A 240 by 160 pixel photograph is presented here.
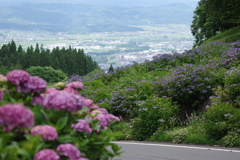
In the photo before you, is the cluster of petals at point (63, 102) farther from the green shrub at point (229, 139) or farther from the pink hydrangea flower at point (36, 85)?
the green shrub at point (229, 139)

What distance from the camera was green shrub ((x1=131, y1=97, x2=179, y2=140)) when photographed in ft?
37.9

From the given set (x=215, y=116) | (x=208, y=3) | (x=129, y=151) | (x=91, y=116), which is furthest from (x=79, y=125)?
(x=208, y=3)

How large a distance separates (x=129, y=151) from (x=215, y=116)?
2.55 metres

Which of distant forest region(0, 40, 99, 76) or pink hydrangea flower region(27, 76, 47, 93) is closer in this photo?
pink hydrangea flower region(27, 76, 47, 93)

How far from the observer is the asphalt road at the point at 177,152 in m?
8.55

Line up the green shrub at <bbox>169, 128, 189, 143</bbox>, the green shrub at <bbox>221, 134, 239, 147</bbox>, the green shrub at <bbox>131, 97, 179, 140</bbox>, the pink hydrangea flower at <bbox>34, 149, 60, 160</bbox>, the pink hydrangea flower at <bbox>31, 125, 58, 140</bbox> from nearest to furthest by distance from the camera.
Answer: the pink hydrangea flower at <bbox>34, 149, 60, 160</bbox> < the pink hydrangea flower at <bbox>31, 125, 58, 140</bbox> < the green shrub at <bbox>221, 134, 239, 147</bbox> < the green shrub at <bbox>169, 128, 189, 143</bbox> < the green shrub at <bbox>131, 97, 179, 140</bbox>

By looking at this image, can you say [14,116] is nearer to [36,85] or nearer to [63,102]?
[63,102]

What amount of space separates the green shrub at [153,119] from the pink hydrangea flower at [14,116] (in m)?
8.87

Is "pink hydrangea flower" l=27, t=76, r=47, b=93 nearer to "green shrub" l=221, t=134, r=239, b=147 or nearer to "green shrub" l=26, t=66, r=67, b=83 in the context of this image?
"green shrub" l=221, t=134, r=239, b=147

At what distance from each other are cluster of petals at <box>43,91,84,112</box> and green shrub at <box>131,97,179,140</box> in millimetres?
8276

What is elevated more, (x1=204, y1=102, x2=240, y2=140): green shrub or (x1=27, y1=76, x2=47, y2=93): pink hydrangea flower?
(x1=27, y1=76, x2=47, y2=93): pink hydrangea flower

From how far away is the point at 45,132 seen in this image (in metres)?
3.02

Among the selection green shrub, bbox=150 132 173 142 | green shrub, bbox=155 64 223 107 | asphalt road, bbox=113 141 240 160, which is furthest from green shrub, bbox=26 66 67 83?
asphalt road, bbox=113 141 240 160

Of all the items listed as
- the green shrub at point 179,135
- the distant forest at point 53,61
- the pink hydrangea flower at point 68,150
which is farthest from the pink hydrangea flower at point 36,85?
the distant forest at point 53,61
